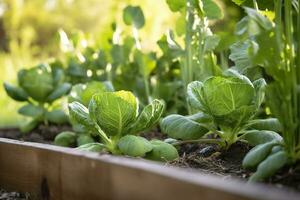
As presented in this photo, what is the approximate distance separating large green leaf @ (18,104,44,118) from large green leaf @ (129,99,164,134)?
42.5 inches

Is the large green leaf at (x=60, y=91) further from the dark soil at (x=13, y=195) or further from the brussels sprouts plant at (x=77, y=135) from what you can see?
the dark soil at (x=13, y=195)

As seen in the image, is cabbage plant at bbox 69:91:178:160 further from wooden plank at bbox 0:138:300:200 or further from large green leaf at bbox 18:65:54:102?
large green leaf at bbox 18:65:54:102

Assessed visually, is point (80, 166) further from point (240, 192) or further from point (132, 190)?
point (240, 192)

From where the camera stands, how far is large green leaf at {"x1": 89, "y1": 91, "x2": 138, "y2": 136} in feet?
4.43

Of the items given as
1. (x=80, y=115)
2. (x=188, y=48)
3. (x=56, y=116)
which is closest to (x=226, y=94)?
(x=80, y=115)

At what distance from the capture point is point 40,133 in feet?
8.18

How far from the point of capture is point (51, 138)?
2406mm

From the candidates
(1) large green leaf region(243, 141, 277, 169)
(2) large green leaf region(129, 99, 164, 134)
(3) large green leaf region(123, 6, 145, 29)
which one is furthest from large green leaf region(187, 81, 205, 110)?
(3) large green leaf region(123, 6, 145, 29)

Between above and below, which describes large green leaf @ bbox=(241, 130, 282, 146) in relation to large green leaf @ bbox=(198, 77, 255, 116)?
below

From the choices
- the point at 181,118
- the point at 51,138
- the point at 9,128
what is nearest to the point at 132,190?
the point at 181,118

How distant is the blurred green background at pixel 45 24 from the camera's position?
4.11m

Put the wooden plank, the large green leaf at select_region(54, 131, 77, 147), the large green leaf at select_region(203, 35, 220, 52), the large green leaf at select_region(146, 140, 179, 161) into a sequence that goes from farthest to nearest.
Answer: the large green leaf at select_region(54, 131, 77, 147)
the large green leaf at select_region(203, 35, 220, 52)
the large green leaf at select_region(146, 140, 179, 161)
the wooden plank

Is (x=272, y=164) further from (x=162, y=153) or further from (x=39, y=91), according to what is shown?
(x=39, y=91)

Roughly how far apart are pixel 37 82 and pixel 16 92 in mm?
126
